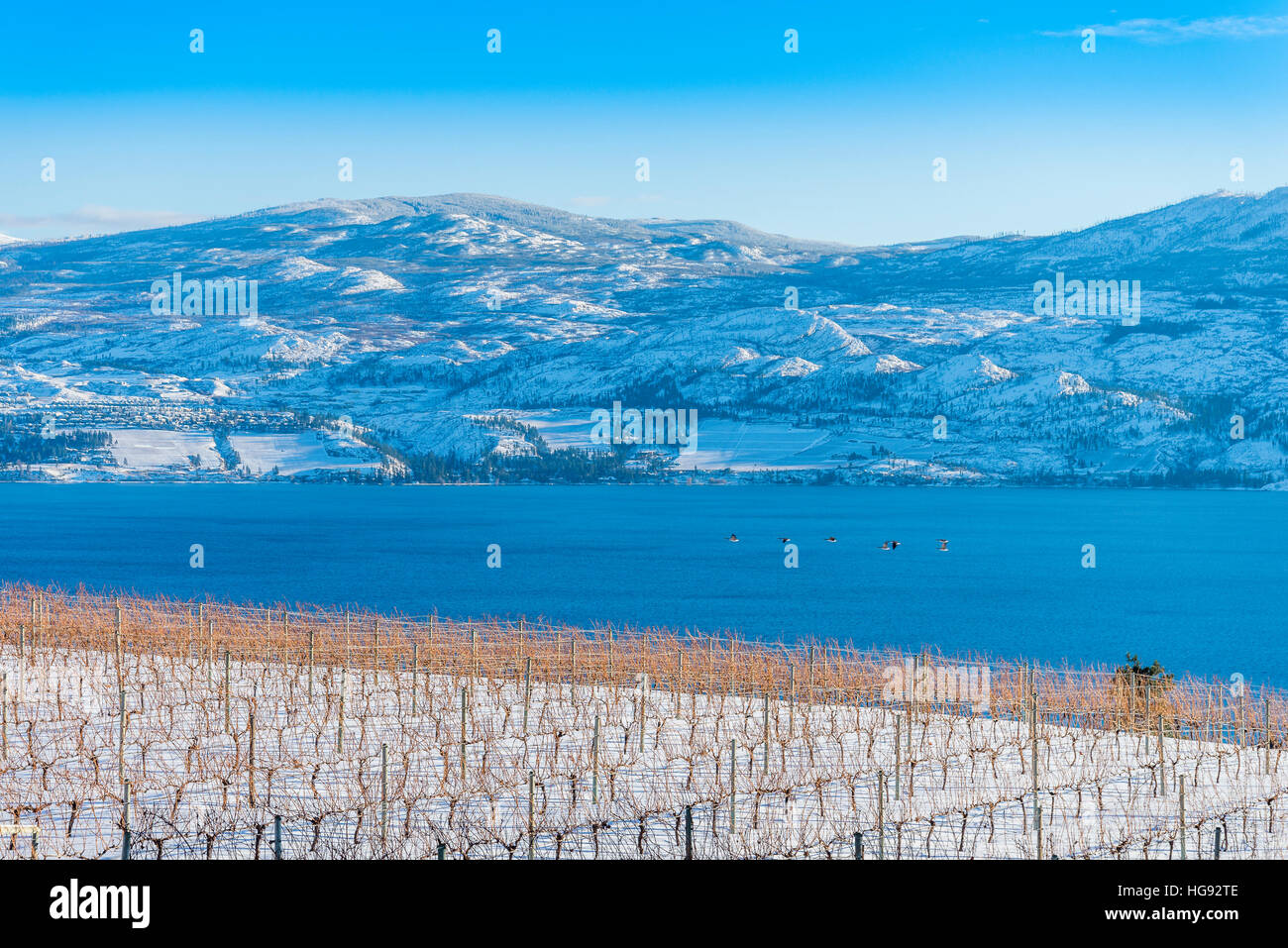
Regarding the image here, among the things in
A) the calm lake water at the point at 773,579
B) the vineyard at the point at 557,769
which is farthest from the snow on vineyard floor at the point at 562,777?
the calm lake water at the point at 773,579

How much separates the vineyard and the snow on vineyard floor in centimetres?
10

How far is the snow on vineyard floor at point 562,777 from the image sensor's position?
22078 millimetres

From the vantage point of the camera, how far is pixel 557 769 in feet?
91.7

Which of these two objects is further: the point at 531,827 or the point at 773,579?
the point at 773,579

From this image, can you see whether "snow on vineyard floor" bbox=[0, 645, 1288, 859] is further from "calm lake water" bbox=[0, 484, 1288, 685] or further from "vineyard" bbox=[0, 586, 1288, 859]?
"calm lake water" bbox=[0, 484, 1288, 685]

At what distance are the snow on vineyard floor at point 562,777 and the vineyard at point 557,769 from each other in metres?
0.10

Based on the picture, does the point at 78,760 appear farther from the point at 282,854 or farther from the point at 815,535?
the point at 815,535

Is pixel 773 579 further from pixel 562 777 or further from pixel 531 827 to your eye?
pixel 531 827

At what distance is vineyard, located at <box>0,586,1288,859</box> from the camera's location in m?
22.0

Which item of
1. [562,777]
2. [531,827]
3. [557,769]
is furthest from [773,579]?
[531,827]

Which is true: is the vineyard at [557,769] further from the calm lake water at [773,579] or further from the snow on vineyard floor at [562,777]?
the calm lake water at [773,579]

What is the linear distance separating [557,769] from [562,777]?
130 centimetres

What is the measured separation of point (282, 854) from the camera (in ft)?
67.5
